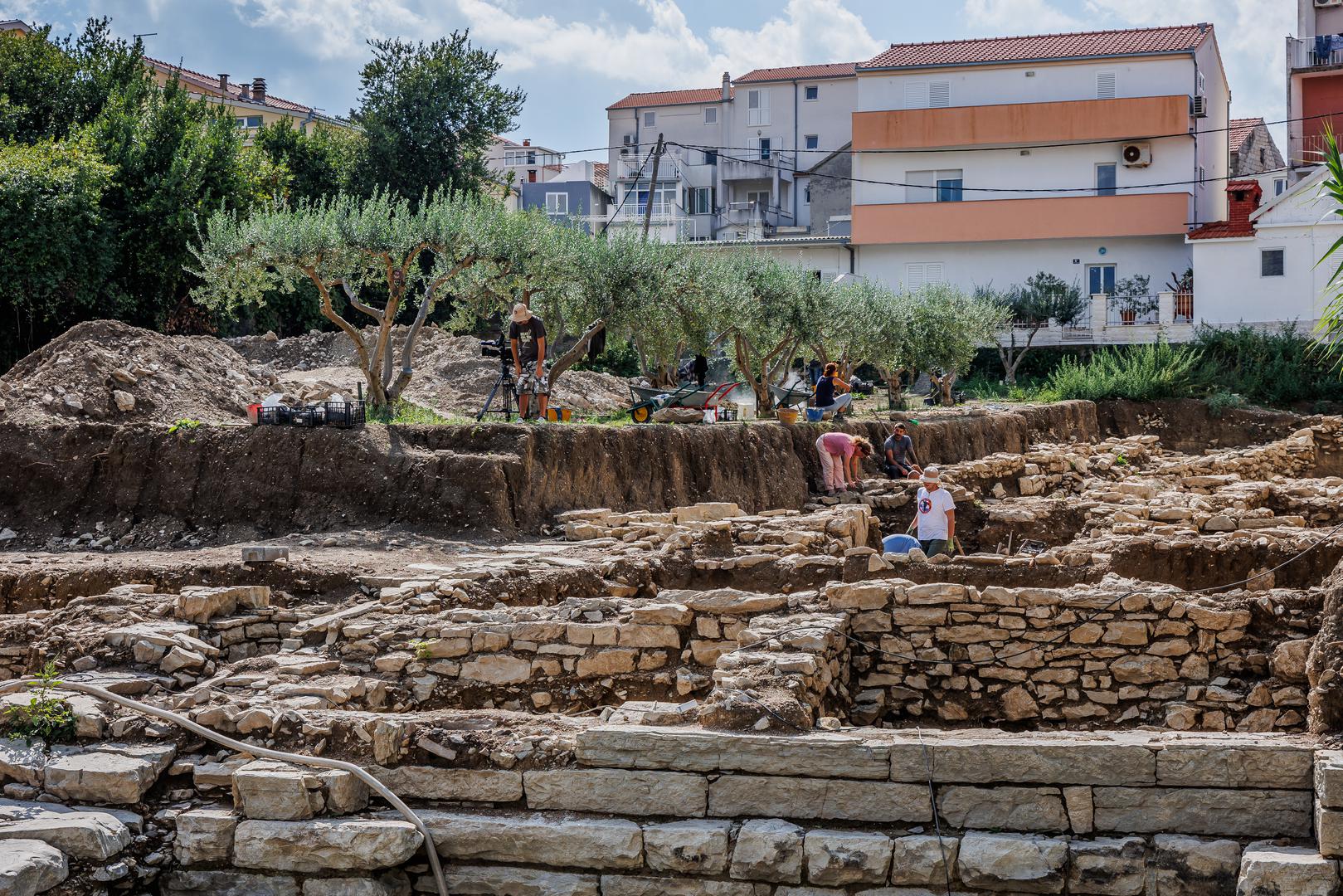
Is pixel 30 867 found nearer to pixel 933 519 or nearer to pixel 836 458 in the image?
pixel 933 519

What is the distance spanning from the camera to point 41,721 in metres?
7.06

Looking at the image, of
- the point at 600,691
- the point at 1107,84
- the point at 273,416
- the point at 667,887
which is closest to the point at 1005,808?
the point at 667,887

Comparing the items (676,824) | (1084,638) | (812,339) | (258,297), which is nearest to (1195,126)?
(812,339)

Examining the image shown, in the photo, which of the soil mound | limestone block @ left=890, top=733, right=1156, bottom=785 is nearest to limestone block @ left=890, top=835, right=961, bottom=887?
limestone block @ left=890, top=733, right=1156, bottom=785

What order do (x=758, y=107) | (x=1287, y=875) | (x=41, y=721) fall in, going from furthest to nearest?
(x=758, y=107), (x=41, y=721), (x=1287, y=875)

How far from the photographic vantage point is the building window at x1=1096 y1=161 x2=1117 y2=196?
4503 cm

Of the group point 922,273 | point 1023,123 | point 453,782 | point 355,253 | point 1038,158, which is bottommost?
point 453,782

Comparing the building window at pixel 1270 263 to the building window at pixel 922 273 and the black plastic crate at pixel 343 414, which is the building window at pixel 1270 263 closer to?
the building window at pixel 922 273

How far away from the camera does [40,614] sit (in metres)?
9.37

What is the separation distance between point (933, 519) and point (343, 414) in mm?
6845

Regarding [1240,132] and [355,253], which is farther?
[1240,132]

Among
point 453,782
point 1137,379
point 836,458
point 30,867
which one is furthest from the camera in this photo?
point 1137,379

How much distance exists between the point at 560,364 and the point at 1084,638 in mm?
12348

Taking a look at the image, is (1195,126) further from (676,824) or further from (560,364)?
(676,824)
